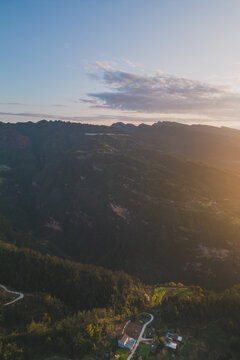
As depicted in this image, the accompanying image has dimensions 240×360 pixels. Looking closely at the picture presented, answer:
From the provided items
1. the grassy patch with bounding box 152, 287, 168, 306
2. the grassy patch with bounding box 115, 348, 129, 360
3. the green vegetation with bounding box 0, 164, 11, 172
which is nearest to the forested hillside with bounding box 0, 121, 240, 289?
the grassy patch with bounding box 152, 287, 168, 306

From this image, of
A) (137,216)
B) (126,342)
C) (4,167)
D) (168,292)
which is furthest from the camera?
(4,167)

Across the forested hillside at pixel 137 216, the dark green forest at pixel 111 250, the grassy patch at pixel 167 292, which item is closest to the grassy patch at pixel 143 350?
the dark green forest at pixel 111 250

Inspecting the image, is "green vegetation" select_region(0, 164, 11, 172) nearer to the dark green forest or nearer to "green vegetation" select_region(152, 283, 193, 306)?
the dark green forest

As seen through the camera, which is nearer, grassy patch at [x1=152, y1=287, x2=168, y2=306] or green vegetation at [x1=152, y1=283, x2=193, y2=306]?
grassy patch at [x1=152, y1=287, x2=168, y2=306]

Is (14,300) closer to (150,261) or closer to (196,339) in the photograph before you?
(196,339)

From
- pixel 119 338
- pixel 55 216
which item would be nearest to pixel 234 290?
pixel 119 338

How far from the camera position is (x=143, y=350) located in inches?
1265

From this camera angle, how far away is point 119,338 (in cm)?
3384

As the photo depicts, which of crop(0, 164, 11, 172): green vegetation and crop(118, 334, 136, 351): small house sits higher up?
crop(0, 164, 11, 172): green vegetation

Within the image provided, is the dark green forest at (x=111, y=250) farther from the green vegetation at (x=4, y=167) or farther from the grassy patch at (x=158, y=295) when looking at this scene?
the green vegetation at (x=4, y=167)

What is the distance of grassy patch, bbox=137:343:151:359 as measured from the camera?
31.2 meters

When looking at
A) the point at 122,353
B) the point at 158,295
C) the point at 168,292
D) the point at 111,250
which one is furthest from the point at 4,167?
the point at 122,353

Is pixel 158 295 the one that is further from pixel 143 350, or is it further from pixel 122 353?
pixel 122 353

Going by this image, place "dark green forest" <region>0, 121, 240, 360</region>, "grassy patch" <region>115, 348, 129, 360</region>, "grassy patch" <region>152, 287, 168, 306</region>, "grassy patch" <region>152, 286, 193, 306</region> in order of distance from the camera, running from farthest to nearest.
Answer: "grassy patch" <region>152, 286, 193, 306</region>
"grassy patch" <region>152, 287, 168, 306</region>
"dark green forest" <region>0, 121, 240, 360</region>
"grassy patch" <region>115, 348, 129, 360</region>
